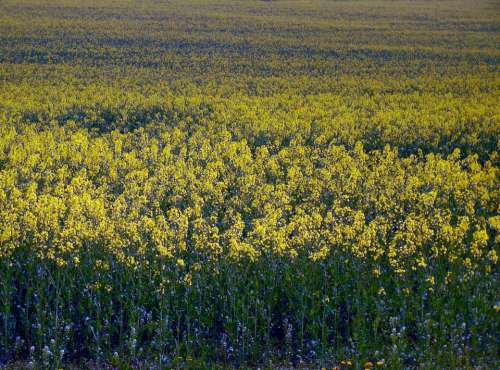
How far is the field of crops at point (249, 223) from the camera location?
683 cm

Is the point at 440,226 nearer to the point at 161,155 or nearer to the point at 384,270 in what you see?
the point at 384,270

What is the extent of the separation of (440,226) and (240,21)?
34.0m

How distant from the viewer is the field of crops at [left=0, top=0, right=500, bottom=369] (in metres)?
6.83

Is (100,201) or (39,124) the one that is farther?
(39,124)

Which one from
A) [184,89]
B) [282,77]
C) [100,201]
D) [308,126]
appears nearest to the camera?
[100,201]

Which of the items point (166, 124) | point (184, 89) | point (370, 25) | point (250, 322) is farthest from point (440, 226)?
point (370, 25)

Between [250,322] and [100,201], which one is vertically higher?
[100,201]

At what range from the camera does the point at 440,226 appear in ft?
30.5

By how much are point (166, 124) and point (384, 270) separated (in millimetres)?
10077

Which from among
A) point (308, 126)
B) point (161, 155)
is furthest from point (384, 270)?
point (308, 126)

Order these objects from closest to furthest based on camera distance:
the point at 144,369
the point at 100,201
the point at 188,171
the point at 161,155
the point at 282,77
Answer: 1. the point at 144,369
2. the point at 100,201
3. the point at 188,171
4. the point at 161,155
5. the point at 282,77

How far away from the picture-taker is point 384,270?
7.82m

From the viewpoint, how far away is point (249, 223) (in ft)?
31.9

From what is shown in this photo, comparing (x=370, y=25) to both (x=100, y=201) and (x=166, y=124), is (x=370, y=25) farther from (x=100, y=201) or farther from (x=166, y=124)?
(x=100, y=201)
